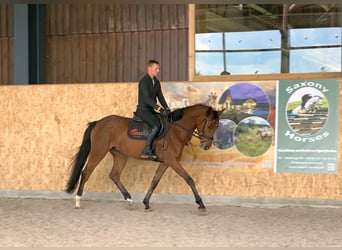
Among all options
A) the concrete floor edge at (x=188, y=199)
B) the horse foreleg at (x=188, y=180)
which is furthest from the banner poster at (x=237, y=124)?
the horse foreleg at (x=188, y=180)

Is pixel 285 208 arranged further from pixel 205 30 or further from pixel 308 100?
pixel 205 30

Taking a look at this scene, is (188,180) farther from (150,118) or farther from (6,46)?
A: (6,46)

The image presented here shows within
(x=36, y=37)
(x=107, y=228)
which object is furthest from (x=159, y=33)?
(x=107, y=228)

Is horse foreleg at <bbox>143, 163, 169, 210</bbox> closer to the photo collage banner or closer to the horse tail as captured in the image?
the photo collage banner

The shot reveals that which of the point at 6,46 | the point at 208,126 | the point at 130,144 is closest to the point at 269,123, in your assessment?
the point at 208,126

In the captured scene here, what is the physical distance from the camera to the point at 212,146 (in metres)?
9.02

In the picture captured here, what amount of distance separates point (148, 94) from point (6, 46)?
315 inches

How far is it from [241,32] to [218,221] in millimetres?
5229

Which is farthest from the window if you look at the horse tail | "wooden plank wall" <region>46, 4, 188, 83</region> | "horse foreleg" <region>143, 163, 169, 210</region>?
the horse tail

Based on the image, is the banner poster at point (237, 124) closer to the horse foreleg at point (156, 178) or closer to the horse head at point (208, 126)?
the horse foreleg at point (156, 178)

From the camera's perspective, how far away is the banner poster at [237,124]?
8.82 m

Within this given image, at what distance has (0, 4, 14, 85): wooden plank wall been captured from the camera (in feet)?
46.3

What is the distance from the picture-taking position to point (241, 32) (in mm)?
10828

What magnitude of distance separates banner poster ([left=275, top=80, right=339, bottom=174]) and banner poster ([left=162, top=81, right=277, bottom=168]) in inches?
8.2
